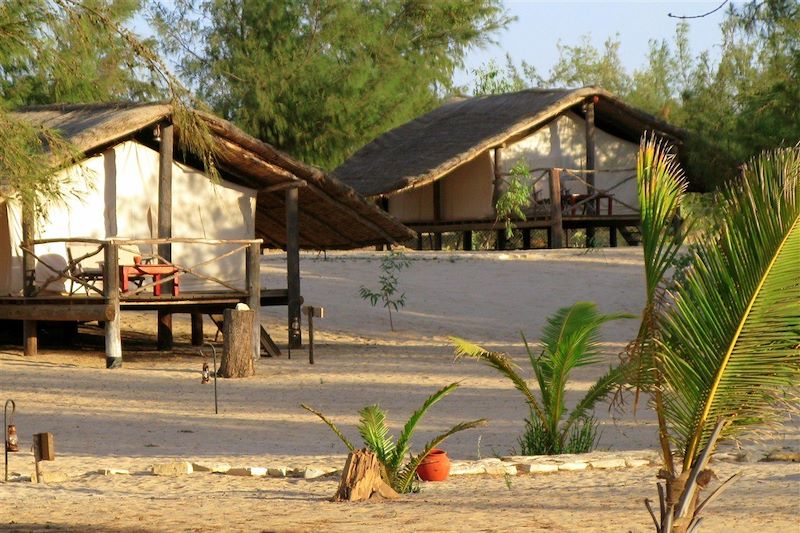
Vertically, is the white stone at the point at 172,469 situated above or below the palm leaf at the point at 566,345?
below

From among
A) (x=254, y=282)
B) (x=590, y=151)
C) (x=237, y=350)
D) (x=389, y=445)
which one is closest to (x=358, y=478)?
(x=389, y=445)

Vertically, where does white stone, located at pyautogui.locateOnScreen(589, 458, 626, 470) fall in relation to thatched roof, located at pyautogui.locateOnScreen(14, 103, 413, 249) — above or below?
below

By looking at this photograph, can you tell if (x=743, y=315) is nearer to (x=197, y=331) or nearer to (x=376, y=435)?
(x=376, y=435)

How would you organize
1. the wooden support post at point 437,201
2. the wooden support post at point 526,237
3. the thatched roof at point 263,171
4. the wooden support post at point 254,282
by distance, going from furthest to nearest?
the wooden support post at point 526,237 < the wooden support post at point 437,201 < the wooden support post at point 254,282 < the thatched roof at point 263,171

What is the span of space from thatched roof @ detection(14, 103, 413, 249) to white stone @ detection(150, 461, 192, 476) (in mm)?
6903

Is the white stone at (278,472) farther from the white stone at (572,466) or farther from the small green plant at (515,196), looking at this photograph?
the small green plant at (515,196)

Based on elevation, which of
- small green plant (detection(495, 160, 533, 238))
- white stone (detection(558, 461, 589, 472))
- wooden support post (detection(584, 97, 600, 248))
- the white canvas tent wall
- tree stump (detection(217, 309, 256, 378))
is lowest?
white stone (detection(558, 461, 589, 472))

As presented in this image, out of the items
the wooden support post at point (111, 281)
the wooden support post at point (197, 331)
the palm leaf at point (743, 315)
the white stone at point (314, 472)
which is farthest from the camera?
the wooden support post at point (197, 331)

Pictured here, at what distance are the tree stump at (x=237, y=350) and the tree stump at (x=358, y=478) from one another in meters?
7.71

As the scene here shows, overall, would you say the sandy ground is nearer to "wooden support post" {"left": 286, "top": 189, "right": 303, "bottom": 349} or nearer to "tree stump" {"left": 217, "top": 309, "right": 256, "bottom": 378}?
"tree stump" {"left": 217, "top": 309, "right": 256, "bottom": 378}

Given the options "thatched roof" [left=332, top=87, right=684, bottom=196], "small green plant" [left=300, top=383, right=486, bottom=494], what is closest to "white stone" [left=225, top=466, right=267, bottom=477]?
"small green plant" [left=300, top=383, right=486, bottom=494]

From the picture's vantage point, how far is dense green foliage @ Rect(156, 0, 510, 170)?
31.1 meters

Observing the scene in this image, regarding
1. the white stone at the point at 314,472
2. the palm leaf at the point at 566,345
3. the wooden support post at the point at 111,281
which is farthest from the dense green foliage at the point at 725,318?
the wooden support post at the point at 111,281

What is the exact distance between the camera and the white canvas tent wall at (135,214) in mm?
17094
